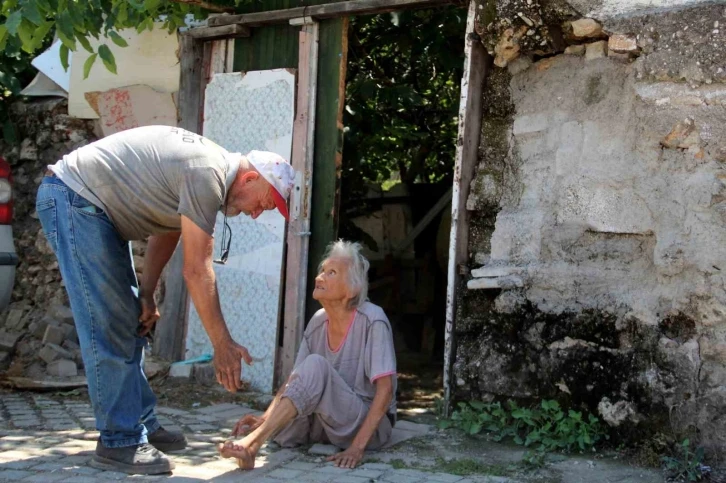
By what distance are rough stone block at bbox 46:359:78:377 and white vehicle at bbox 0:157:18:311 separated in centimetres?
53

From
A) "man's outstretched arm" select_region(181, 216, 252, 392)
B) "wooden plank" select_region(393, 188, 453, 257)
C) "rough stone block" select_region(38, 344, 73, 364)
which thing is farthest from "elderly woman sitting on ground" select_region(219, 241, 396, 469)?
"wooden plank" select_region(393, 188, 453, 257)

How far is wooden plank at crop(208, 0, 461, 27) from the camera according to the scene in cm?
518

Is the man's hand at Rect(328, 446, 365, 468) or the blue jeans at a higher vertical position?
the blue jeans

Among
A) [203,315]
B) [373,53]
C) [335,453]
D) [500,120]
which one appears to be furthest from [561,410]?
[373,53]

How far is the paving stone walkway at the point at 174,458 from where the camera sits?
3.78 m

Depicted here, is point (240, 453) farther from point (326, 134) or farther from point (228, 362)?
point (326, 134)

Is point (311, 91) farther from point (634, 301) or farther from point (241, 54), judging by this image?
point (634, 301)

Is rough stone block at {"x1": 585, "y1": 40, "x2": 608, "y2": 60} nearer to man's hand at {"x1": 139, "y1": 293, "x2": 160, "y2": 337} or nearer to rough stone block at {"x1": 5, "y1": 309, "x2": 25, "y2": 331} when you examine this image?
man's hand at {"x1": 139, "y1": 293, "x2": 160, "y2": 337}

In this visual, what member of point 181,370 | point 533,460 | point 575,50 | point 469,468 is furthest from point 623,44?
point 181,370

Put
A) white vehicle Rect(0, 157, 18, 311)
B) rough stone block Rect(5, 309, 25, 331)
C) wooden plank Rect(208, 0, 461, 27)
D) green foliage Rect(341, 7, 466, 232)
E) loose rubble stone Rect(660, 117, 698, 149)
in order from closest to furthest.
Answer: loose rubble stone Rect(660, 117, 698, 149) < wooden plank Rect(208, 0, 461, 27) < white vehicle Rect(0, 157, 18, 311) < green foliage Rect(341, 7, 466, 232) < rough stone block Rect(5, 309, 25, 331)

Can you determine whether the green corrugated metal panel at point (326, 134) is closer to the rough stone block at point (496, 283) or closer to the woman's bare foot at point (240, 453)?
the rough stone block at point (496, 283)

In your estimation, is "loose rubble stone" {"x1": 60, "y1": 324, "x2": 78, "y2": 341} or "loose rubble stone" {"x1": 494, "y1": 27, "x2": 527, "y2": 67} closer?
"loose rubble stone" {"x1": 494, "y1": 27, "x2": 527, "y2": 67}

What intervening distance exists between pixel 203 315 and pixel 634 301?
2.04 m

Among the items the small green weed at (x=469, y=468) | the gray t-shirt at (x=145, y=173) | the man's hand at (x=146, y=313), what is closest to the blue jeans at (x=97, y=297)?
the gray t-shirt at (x=145, y=173)
